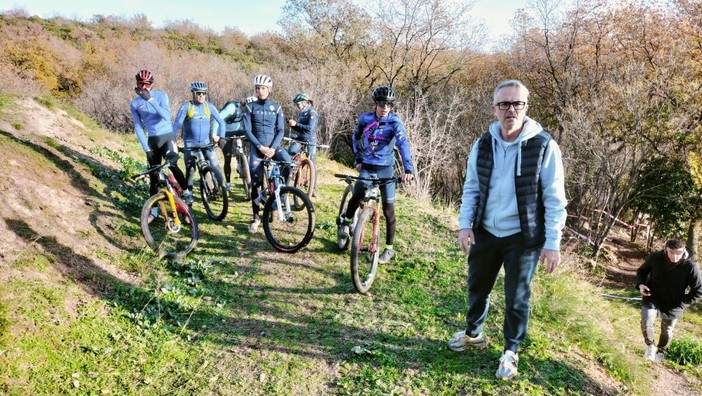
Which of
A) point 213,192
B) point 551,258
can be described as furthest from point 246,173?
point 551,258

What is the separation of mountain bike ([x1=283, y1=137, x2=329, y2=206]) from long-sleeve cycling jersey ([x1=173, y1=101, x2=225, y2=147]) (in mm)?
1745

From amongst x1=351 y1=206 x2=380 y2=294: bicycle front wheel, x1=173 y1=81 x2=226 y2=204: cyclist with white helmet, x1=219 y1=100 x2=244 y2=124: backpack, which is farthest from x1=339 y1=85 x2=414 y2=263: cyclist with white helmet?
x1=219 y1=100 x2=244 y2=124: backpack

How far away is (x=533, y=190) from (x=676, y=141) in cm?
1865

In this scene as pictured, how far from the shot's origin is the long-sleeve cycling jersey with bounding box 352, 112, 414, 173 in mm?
4938

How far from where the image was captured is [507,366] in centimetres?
324

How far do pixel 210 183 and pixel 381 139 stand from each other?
305cm

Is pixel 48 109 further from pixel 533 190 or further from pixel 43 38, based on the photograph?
pixel 43 38

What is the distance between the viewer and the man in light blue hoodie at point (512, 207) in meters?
2.80

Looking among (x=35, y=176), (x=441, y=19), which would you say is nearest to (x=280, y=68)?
(x=441, y=19)

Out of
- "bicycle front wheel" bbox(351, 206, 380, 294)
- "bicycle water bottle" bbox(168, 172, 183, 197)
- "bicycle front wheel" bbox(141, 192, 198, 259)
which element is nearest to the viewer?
"bicycle front wheel" bbox(351, 206, 380, 294)

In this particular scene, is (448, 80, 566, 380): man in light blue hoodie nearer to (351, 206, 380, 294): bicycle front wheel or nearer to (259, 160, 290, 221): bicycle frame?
(351, 206, 380, 294): bicycle front wheel

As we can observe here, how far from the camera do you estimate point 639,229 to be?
81.8 ft

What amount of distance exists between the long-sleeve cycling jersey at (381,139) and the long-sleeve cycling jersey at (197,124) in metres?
2.65

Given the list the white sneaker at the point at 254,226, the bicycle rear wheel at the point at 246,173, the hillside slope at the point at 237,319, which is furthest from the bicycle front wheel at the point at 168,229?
the bicycle rear wheel at the point at 246,173
